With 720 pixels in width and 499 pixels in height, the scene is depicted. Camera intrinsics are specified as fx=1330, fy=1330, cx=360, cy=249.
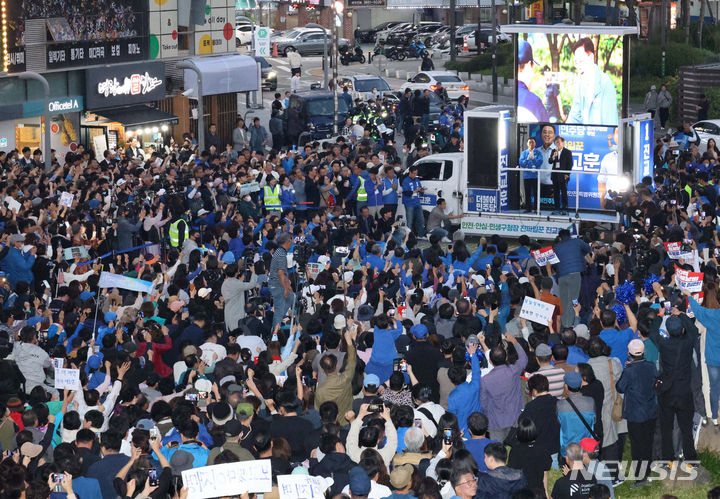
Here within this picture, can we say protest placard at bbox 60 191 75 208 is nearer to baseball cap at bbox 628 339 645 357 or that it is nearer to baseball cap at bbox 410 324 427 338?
baseball cap at bbox 410 324 427 338

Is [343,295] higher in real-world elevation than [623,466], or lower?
higher

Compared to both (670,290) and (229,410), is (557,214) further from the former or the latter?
(229,410)

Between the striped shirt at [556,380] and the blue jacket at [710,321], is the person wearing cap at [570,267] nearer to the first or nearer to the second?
the blue jacket at [710,321]

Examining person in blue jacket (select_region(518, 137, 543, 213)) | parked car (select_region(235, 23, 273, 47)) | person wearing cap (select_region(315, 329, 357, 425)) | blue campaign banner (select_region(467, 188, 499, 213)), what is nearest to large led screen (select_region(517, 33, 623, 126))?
person in blue jacket (select_region(518, 137, 543, 213))

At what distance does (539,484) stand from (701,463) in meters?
3.72

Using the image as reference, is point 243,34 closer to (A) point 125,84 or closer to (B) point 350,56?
(B) point 350,56

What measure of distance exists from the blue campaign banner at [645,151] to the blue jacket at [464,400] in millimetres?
12415

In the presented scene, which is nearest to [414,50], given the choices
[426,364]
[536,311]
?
[536,311]

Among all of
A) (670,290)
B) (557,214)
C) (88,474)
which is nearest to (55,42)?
(557,214)

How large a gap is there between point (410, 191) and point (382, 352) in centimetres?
1141

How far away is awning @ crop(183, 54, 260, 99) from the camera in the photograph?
37.1m

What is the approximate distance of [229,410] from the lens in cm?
1132

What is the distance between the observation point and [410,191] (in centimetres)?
2469

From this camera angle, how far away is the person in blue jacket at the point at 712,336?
13.5 metres
